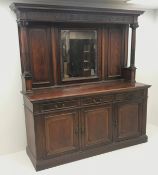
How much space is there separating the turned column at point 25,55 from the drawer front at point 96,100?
2.52 feet

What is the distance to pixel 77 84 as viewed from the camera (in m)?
3.30

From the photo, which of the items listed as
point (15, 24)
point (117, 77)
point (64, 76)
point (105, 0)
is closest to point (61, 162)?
point (64, 76)

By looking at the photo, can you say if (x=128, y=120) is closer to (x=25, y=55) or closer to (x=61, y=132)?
(x=61, y=132)

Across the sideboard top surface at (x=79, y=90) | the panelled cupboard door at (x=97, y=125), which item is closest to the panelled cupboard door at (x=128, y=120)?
the panelled cupboard door at (x=97, y=125)

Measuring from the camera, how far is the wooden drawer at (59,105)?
270 cm

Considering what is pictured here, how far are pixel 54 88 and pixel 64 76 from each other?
0.79 ft

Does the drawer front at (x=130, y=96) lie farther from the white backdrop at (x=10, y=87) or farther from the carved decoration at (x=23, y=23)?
the carved decoration at (x=23, y=23)

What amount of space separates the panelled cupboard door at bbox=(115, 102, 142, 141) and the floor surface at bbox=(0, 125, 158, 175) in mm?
228

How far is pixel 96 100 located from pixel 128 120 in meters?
0.69

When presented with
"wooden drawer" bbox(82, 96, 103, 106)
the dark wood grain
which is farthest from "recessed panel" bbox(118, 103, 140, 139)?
the dark wood grain

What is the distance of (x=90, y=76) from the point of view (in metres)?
3.41

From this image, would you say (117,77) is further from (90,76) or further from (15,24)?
(15,24)

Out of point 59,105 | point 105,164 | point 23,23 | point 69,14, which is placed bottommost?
point 105,164

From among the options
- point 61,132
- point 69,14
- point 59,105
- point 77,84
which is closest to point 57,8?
point 69,14
